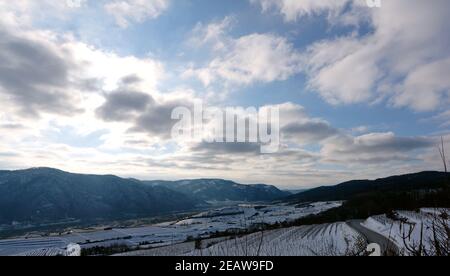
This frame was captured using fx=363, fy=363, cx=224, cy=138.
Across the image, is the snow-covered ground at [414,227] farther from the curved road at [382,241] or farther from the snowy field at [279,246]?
the snowy field at [279,246]

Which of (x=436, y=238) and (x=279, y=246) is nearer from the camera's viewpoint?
(x=436, y=238)

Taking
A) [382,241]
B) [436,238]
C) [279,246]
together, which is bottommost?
[279,246]

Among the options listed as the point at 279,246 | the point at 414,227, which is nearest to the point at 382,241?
the point at 279,246

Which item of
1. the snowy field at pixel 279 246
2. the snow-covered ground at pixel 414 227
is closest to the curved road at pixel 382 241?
the snow-covered ground at pixel 414 227

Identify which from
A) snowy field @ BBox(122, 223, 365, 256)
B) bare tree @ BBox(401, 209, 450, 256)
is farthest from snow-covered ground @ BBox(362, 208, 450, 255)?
snowy field @ BBox(122, 223, 365, 256)

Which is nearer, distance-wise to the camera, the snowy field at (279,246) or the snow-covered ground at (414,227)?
the snow-covered ground at (414,227)

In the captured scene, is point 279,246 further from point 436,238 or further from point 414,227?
point 436,238
